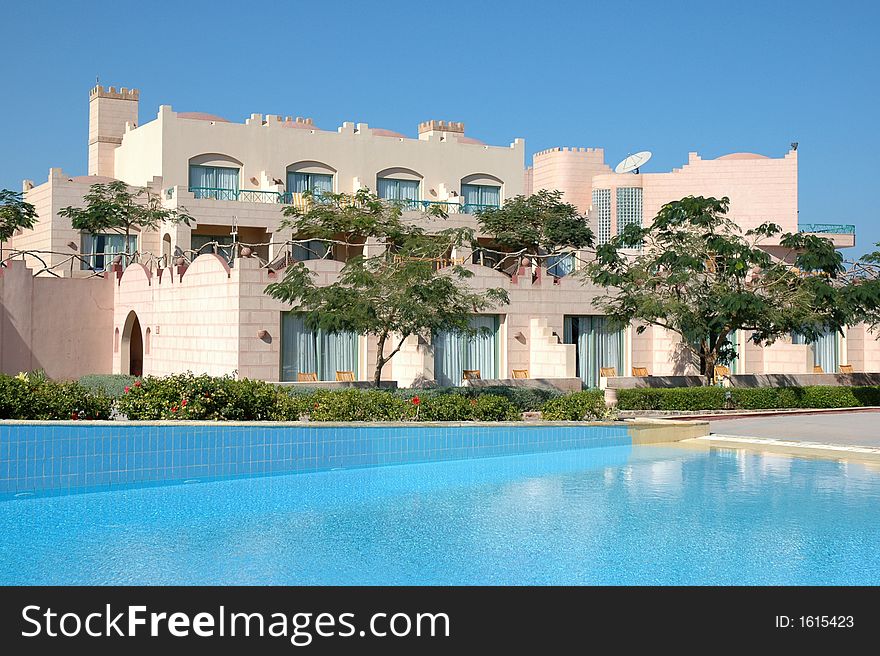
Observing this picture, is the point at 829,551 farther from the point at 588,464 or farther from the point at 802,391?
the point at 802,391

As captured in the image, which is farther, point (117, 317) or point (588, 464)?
point (117, 317)

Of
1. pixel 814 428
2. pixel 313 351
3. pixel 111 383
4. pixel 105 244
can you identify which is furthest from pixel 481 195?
pixel 814 428

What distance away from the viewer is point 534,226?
4300cm

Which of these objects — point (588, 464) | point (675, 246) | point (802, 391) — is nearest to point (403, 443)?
point (588, 464)

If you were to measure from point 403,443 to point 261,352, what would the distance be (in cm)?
791

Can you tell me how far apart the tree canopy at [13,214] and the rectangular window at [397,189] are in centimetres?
1451

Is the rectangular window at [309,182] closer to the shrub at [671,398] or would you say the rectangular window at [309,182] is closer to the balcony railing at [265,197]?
the balcony railing at [265,197]

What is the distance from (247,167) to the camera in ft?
138

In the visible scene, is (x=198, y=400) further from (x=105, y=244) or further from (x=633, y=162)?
(x=633, y=162)

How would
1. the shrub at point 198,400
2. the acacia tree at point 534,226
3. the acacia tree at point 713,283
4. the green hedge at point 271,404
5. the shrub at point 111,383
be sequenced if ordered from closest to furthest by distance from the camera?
the shrub at point 198,400
the green hedge at point 271,404
the shrub at point 111,383
the acacia tree at point 713,283
the acacia tree at point 534,226

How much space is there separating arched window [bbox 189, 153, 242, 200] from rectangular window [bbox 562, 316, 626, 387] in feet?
64.2

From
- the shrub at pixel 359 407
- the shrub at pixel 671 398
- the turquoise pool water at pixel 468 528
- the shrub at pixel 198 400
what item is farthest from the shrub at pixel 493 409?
the shrub at pixel 671 398

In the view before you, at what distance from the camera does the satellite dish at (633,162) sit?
172 feet

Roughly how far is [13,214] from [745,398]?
88.7 ft
